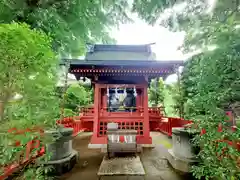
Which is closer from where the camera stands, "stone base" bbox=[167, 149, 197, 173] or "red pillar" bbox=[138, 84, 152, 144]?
"stone base" bbox=[167, 149, 197, 173]

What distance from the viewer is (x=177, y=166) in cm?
349

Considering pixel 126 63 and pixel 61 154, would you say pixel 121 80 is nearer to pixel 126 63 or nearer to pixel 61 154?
pixel 126 63

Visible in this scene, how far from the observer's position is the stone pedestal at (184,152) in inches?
132

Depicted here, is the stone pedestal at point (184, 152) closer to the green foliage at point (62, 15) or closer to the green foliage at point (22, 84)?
the green foliage at point (22, 84)

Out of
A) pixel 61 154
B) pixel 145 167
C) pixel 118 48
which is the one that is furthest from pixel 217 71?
pixel 118 48

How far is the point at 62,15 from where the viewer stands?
339cm

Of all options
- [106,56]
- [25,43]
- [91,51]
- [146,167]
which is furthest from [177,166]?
[91,51]

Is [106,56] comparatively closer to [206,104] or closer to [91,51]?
[91,51]

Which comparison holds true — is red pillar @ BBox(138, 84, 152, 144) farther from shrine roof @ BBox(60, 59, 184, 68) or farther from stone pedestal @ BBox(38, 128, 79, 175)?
stone pedestal @ BBox(38, 128, 79, 175)

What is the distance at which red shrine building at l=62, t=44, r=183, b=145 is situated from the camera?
5.07m

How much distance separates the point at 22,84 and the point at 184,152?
12.9 feet

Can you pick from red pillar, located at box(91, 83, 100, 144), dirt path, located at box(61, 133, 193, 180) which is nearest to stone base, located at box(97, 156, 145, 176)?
dirt path, located at box(61, 133, 193, 180)

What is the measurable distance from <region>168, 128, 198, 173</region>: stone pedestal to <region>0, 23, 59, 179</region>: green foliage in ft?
11.2

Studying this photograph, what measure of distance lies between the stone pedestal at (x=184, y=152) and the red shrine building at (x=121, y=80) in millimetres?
2274
